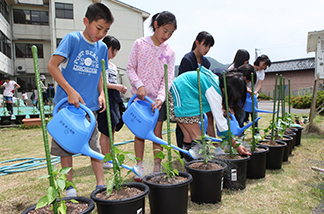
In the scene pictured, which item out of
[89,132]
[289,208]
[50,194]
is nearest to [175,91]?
[89,132]

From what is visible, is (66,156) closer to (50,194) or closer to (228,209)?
(50,194)

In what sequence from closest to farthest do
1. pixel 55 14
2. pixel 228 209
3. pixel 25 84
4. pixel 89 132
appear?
pixel 89 132 < pixel 228 209 < pixel 55 14 < pixel 25 84

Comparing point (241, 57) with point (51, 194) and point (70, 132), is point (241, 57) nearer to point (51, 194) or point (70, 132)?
point (70, 132)

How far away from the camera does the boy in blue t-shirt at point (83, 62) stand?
152 centimetres

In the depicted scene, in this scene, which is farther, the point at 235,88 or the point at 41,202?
the point at 235,88

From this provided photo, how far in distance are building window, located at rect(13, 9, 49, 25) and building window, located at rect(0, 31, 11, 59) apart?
1.99 m

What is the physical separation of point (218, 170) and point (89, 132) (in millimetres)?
908

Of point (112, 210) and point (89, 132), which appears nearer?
point (112, 210)

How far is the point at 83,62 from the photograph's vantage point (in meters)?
1.64

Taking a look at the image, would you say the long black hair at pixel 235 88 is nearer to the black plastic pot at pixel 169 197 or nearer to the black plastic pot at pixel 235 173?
the black plastic pot at pixel 235 173

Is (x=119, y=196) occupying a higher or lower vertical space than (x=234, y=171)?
higher

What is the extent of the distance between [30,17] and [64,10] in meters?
3.28

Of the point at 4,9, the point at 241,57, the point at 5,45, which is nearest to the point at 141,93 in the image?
the point at 241,57

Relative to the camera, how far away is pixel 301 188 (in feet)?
6.35
